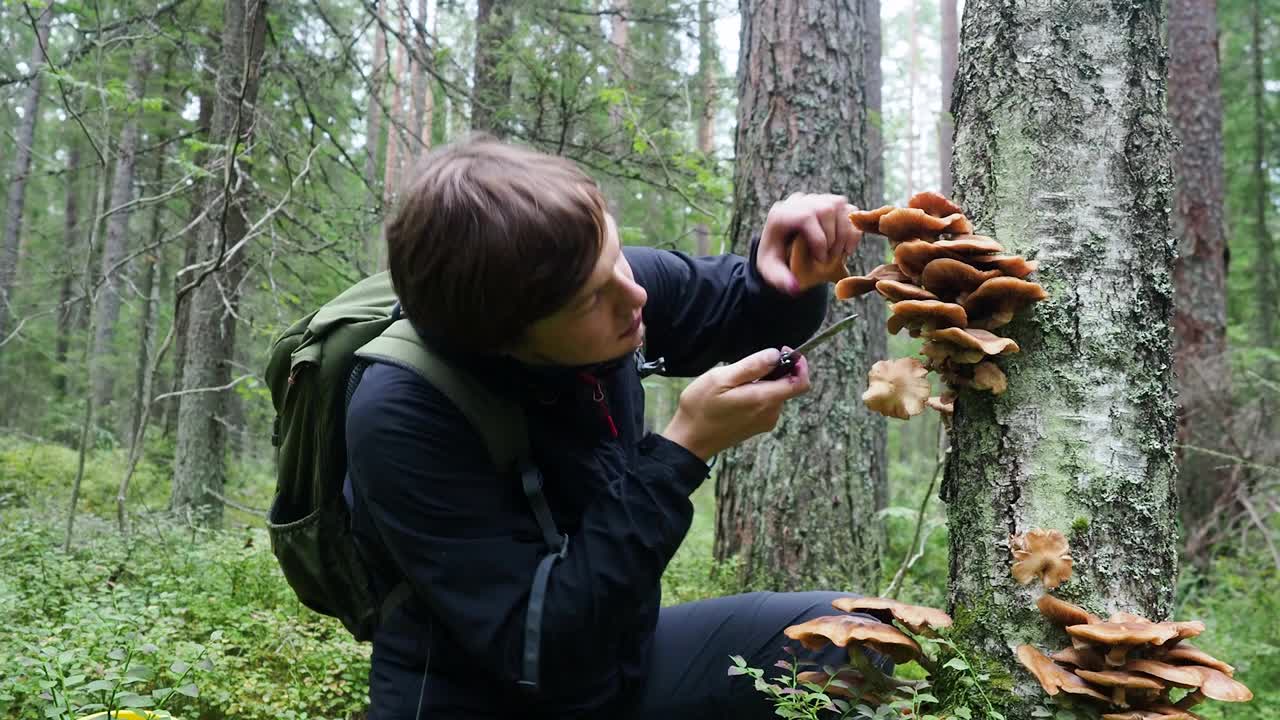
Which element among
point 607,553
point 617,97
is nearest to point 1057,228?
point 607,553

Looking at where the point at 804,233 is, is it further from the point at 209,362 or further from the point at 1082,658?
the point at 209,362

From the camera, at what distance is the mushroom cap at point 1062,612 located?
5.32 feet

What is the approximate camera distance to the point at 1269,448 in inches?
255

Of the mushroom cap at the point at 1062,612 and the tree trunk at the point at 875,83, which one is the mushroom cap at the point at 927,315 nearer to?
the mushroom cap at the point at 1062,612

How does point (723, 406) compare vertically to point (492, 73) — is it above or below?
below

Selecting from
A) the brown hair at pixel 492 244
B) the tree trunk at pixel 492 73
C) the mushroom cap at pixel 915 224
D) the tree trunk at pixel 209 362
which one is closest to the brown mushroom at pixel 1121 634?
the mushroom cap at pixel 915 224

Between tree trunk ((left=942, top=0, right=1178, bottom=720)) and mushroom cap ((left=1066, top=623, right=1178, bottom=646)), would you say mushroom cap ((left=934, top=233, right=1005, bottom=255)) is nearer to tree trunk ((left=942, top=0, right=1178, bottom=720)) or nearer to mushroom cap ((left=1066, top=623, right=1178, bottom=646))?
tree trunk ((left=942, top=0, right=1178, bottom=720))

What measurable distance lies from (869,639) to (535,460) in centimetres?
84

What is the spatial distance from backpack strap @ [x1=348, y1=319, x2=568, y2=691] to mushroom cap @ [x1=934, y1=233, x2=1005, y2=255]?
981 millimetres

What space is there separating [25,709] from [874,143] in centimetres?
805

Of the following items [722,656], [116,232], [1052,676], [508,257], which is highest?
[116,232]

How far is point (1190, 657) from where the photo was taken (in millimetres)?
1534

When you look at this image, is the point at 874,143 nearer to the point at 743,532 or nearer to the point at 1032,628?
the point at 743,532

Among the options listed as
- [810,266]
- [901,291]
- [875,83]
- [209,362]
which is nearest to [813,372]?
[810,266]
